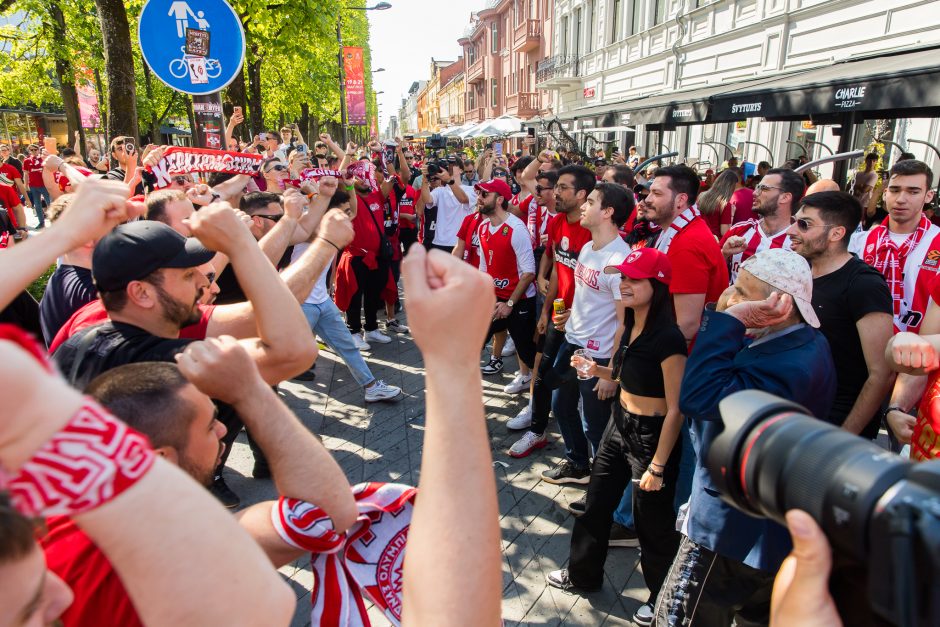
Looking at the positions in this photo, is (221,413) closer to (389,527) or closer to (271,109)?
(389,527)

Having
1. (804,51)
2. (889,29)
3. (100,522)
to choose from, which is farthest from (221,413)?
(804,51)

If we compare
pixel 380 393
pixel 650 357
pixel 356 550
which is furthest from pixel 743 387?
pixel 380 393

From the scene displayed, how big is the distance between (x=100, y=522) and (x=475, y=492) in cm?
49

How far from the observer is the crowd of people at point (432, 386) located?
705mm

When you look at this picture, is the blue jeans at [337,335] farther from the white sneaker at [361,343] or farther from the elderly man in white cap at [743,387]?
the elderly man in white cap at [743,387]

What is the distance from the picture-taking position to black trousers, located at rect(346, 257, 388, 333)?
6786 mm

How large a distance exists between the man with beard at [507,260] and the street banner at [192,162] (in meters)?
2.44

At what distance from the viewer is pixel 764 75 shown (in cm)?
1261

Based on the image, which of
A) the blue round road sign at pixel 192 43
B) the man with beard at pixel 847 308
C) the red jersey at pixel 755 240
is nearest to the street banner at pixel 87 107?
the blue round road sign at pixel 192 43

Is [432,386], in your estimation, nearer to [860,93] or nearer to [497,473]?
[497,473]

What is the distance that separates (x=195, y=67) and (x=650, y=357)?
3511 millimetres

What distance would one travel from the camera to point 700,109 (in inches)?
318

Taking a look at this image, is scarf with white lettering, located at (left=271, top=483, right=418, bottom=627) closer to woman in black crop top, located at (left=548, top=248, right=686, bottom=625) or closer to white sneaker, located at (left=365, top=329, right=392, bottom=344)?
woman in black crop top, located at (left=548, top=248, right=686, bottom=625)

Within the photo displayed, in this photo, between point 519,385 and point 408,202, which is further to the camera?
point 408,202
